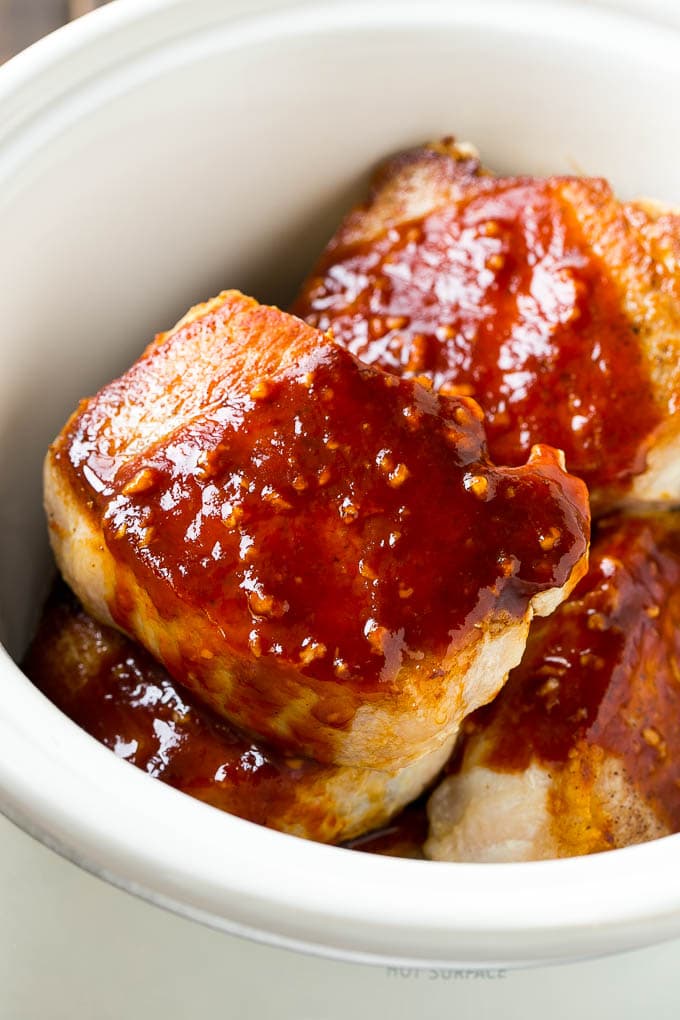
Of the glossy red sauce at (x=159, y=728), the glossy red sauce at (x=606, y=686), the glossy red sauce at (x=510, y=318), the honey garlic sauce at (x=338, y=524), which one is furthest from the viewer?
the glossy red sauce at (x=510, y=318)

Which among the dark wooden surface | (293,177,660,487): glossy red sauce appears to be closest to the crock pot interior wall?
(293,177,660,487): glossy red sauce

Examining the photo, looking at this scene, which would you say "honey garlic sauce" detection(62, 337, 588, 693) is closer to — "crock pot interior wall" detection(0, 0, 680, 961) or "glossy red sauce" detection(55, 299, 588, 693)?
"glossy red sauce" detection(55, 299, 588, 693)

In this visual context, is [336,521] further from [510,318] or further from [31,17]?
[31,17]

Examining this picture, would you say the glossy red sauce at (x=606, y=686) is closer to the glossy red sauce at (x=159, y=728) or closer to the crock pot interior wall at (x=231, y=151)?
the glossy red sauce at (x=159, y=728)

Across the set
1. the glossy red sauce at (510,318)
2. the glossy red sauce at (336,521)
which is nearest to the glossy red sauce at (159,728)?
the glossy red sauce at (336,521)

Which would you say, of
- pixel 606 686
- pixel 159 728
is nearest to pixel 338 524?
pixel 159 728

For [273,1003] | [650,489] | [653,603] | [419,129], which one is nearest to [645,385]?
[650,489]
